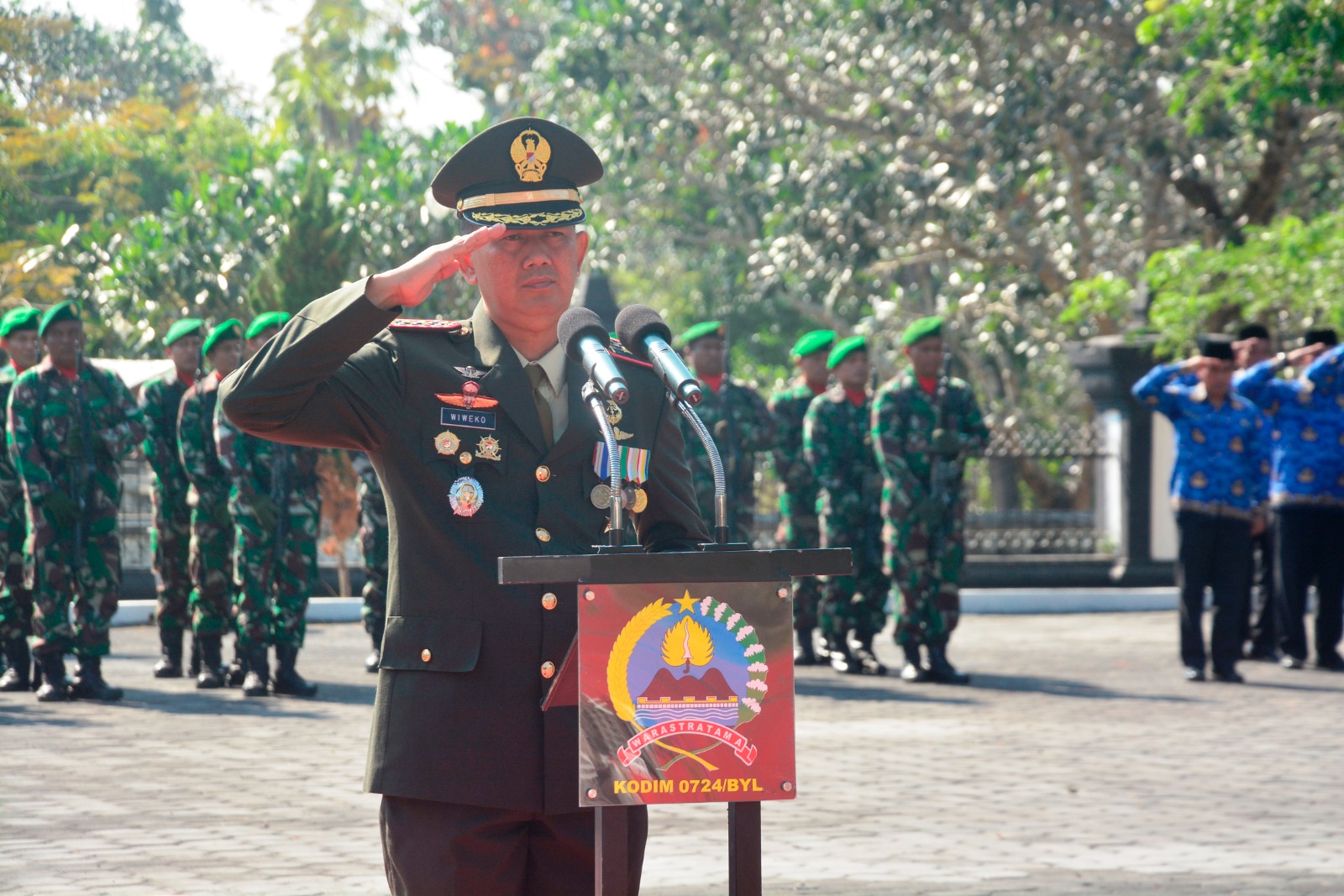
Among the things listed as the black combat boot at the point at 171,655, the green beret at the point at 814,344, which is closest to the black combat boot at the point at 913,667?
the green beret at the point at 814,344

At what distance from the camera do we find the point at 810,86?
2303cm

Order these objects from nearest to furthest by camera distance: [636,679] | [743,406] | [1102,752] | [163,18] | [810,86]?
[636,679]
[1102,752]
[743,406]
[810,86]
[163,18]

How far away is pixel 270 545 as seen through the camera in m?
11.1

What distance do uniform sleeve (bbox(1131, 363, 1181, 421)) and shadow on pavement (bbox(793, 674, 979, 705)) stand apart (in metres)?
2.32

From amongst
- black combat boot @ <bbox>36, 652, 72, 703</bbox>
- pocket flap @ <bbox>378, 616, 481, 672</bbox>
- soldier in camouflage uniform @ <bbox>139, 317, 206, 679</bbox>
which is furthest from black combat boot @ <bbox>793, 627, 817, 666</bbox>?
pocket flap @ <bbox>378, 616, 481, 672</bbox>

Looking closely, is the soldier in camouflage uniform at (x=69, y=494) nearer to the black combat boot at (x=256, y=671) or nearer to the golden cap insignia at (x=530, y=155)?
the black combat boot at (x=256, y=671)

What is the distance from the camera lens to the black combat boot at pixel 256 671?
11227 millimetres

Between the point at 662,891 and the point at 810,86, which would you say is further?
the point at 810,86

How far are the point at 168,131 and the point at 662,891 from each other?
28431 millimetres

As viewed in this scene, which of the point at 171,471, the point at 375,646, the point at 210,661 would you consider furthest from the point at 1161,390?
the point at 171,471

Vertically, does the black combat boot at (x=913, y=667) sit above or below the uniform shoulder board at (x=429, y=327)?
below

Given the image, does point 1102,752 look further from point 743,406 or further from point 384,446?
point 384,446

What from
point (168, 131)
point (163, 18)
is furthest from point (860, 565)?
point (163, 18)

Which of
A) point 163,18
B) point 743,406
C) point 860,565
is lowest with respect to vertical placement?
point 860,565
